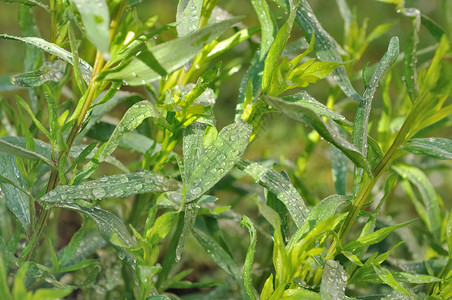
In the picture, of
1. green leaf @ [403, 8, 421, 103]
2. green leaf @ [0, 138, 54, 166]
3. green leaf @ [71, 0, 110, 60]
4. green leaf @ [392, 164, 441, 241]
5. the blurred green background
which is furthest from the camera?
the blurred green background

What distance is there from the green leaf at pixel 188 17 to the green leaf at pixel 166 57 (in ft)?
0.49

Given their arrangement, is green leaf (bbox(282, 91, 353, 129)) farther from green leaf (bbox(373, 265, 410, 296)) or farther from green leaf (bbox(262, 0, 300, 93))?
green leaf (bbox(373, 265, 410, 296))

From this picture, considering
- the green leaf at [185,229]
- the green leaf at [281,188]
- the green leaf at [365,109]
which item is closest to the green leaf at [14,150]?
the green leaf at [185,229]

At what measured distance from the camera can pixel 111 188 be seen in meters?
0.72

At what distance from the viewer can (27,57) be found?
1.01 m

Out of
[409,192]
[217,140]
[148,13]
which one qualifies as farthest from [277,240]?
[148,13]

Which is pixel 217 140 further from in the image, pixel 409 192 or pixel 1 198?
pixel 409 192

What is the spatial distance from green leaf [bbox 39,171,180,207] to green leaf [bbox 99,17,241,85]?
0.51ft

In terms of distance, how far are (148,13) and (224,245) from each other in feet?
6.52

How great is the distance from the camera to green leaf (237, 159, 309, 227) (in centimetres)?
78

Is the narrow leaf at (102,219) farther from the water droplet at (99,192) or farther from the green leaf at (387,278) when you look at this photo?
the green leaf at (387,278)

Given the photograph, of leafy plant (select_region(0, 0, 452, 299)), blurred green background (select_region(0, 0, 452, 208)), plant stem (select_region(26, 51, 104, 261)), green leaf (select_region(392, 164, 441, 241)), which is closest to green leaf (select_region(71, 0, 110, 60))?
leafy plant (select_region(0, 0, 452, 299))

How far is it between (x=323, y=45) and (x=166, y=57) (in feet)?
1.21

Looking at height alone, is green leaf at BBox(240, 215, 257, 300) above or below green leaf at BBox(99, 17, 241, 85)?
below
